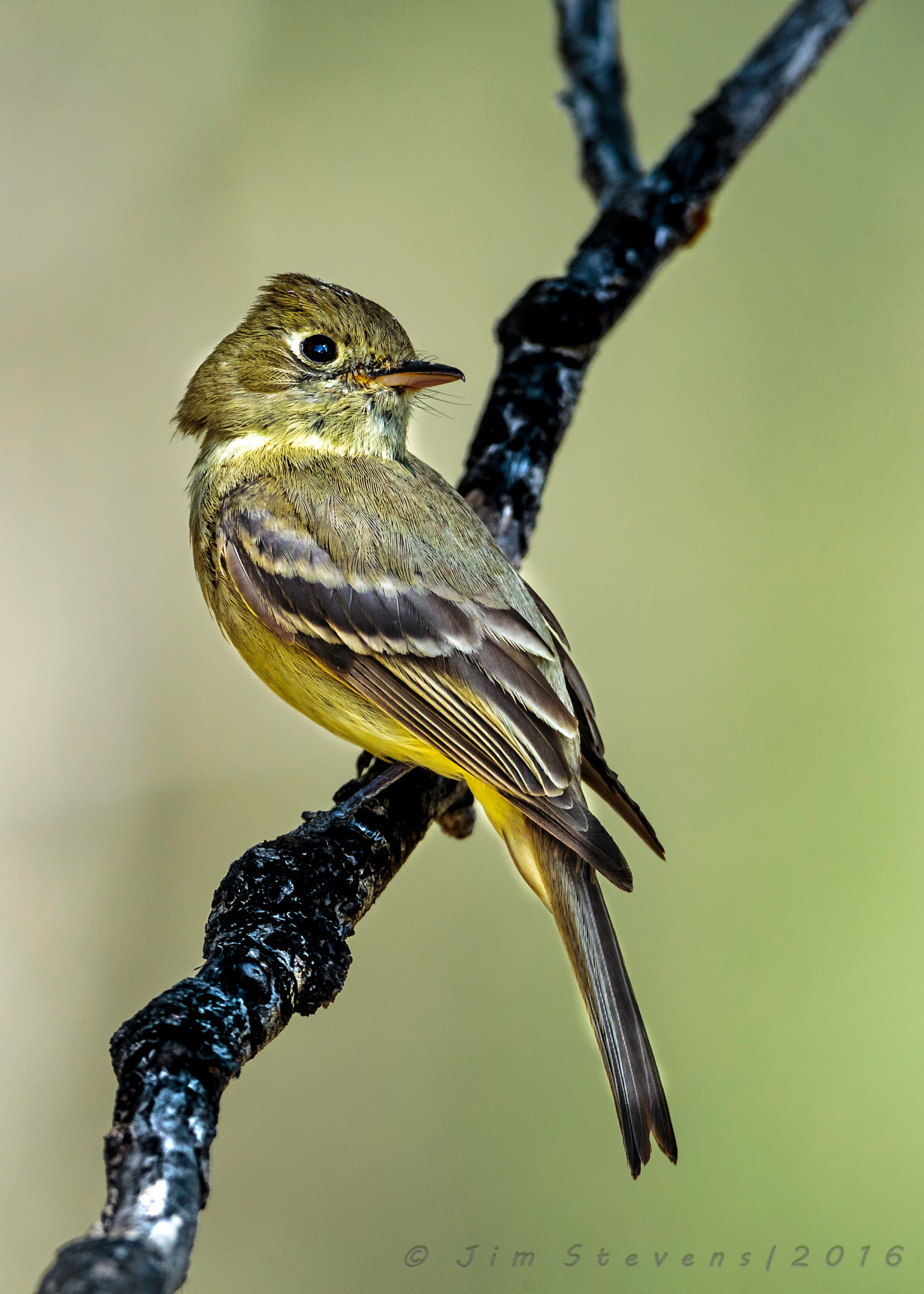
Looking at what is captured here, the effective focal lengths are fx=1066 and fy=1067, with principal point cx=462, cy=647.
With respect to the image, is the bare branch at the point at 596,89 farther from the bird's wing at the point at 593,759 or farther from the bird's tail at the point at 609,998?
the bird's tail at the point at 609,998

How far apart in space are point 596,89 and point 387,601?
2.16 m

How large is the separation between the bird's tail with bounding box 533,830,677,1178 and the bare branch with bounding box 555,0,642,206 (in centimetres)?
206

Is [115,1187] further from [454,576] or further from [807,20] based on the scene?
[807,20]

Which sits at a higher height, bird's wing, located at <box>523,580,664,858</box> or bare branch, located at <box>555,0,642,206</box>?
bare branch, located at <box>555,0,642,206</box>

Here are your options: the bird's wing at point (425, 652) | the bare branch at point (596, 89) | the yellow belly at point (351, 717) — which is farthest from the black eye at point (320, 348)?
the bare branch at point (596, 89)

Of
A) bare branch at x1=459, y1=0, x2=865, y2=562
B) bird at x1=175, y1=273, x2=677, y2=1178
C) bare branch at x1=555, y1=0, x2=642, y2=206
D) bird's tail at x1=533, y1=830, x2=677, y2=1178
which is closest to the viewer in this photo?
bird's tail at x1=533, y1=830, x2=677, y2=1178

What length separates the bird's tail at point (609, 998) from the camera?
1.58 m

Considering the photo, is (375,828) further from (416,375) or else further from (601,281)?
(601,281)

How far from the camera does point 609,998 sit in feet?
5.44

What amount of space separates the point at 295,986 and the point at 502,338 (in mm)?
1890

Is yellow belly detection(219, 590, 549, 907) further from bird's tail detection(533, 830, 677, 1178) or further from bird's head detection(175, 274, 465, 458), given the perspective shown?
bird's head detection(175, 274, 465, 458)

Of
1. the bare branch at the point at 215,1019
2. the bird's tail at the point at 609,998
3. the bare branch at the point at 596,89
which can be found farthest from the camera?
the bare branch at the point at 596,89

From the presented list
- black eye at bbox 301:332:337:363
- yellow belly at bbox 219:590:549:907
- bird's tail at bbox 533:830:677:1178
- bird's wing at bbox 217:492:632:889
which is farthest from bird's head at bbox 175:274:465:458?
bird's tail at bbox 533:830:677:1178

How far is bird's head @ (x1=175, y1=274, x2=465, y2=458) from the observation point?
189cm
